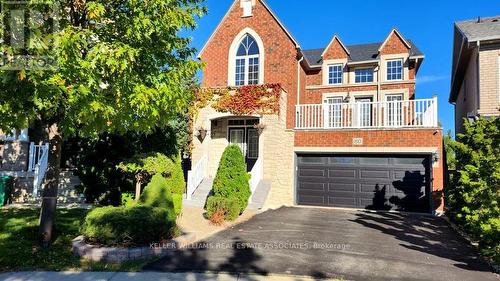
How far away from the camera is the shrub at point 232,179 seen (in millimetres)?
11930

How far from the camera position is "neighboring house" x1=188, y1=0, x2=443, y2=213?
15.0 metres

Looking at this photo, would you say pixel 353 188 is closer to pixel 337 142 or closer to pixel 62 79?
pixel 337 142

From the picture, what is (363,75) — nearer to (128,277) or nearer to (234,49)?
(234,49)

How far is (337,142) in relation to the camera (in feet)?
53.3

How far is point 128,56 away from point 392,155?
40.4 ft

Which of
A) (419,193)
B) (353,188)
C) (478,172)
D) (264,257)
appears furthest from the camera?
(353,188)

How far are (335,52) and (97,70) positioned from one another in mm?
19613

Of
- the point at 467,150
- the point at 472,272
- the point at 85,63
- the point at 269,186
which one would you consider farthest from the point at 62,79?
the point at 269,186

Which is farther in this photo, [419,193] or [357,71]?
[357,71]

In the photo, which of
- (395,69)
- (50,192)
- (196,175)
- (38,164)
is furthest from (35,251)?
(395,69)

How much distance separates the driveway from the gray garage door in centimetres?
326

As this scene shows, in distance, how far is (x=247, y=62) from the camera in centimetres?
1808

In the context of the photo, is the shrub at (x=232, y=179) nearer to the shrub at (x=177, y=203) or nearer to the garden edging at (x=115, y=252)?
the shrub at (x=177, y=203)

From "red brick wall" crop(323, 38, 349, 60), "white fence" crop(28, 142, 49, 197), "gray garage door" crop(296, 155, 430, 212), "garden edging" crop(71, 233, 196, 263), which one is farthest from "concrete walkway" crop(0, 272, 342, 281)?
"red brick wall" crop(323, 38, 349, 60)
